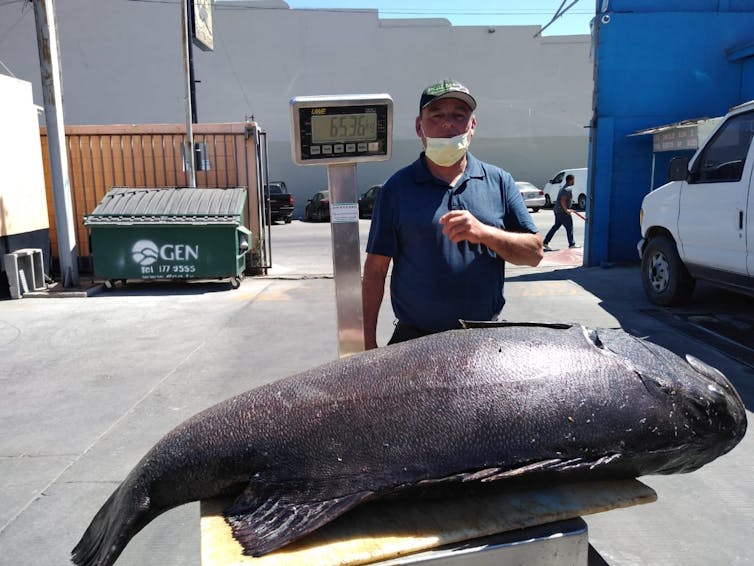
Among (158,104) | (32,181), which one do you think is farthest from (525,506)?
(158,104)

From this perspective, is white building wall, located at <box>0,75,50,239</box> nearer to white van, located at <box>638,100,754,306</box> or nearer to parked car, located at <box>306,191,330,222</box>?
white van, located at <box>638,100,754,306</box>

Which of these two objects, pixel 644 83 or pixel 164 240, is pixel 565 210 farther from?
pixel 164 240

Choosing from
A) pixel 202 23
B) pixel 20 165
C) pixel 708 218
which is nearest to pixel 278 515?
pixel 708 218

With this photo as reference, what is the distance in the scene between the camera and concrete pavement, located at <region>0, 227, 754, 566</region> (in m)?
3.01

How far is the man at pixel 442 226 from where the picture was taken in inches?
94.9

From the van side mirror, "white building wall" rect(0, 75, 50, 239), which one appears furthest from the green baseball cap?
"white building wall" rect(0, 75, 50, 239)

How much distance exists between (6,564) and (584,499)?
275 cm

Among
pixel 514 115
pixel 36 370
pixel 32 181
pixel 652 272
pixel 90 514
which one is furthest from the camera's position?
pixel 514 115

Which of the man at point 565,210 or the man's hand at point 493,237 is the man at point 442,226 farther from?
the man at point 565,210

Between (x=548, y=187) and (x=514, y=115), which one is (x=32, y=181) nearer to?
(x=548, y=187)

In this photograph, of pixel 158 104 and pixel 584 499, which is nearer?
pixel 584 499

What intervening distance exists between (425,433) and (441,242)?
1.02 m

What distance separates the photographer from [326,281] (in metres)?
9.94

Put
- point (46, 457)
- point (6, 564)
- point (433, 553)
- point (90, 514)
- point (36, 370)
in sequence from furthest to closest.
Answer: point (36, 370)
point (46, 457)
point (90, 514)
point (6, 564)
point (433, 553)
